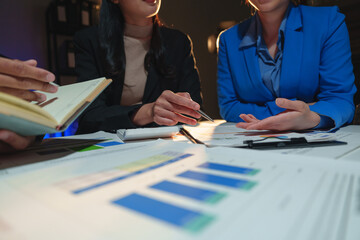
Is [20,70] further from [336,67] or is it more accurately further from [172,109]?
[336,67]

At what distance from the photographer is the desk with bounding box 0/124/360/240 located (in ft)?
0.57

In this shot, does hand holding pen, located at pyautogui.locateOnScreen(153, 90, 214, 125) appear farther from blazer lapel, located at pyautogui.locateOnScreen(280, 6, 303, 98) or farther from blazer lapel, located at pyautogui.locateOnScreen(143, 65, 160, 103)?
blazer lapel, located at pyautogui.locateOnScreen(280, 6, 303, 98)

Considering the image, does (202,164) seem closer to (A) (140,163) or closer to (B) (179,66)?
(A) (140,163)

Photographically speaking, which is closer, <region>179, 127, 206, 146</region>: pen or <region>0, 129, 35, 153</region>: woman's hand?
<region>0, 129, 35, 153</region>: woman's hand

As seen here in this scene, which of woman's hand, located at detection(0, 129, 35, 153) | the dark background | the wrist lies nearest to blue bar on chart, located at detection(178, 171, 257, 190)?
woman's hand, located at detection(0, 129, 35, 153)

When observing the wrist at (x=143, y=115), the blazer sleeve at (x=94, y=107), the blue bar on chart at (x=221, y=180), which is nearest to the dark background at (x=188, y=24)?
the blazer sleeve at (x=94, y=107)

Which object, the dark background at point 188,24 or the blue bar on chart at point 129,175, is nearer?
the blue bar on chart at point 129,175

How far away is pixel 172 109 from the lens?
69 cm

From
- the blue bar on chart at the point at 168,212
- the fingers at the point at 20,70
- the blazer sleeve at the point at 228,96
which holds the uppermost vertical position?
the fingers at the point at 20,70

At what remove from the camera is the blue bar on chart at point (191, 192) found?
8.7 inches

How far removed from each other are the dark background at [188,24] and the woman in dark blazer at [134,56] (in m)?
0.30

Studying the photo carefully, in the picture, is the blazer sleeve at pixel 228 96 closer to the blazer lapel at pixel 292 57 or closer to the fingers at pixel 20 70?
the blazer lapel at pixel 292 57

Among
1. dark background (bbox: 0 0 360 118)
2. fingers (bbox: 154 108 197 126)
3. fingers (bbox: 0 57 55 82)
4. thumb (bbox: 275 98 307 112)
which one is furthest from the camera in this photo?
dark background (bbox: 0 0 360 118)

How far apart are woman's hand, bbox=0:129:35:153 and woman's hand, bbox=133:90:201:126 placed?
0.34 m
